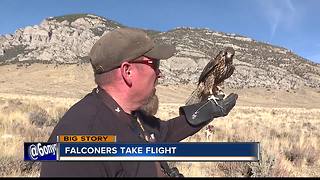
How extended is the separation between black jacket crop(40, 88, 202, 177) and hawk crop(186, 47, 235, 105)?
3.04 ft

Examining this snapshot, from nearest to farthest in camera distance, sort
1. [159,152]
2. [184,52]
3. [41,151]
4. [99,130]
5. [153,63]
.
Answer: [99,130] → [41,151] → [159,152] → [153,63] → [184,52]

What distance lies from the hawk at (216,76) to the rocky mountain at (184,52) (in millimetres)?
79253

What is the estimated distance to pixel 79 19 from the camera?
6024 inches

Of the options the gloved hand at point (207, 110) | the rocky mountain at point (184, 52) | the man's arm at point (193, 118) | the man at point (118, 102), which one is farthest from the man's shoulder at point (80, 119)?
the rocky mountain at point (184, 52)

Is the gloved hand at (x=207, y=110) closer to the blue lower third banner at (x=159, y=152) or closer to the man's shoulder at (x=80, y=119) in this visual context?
the blue lower third banner at (x=159, y=152)

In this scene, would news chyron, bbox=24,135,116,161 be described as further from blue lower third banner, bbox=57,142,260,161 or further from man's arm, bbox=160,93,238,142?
man's arm, bbox=160,93,238,142

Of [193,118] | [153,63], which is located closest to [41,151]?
[153,63]

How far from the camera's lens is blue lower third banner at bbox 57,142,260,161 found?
2.84m

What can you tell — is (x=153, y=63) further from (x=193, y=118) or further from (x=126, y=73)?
(x=193, y=118)

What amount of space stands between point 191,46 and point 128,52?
382 ft

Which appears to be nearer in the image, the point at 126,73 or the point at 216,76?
the point at 126,73

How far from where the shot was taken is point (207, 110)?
3.83 m

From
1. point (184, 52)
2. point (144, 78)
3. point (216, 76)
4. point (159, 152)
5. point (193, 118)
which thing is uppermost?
point (184, 52)

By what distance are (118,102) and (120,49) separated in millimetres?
325
